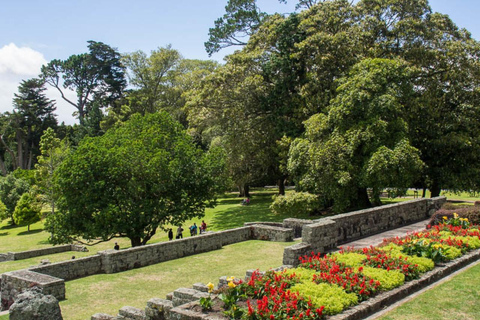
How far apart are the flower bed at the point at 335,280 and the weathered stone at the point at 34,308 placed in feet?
11.8

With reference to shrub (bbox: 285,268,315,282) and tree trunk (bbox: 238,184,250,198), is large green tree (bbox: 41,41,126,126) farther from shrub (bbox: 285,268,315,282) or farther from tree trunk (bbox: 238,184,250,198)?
shrub (bbox: 285,268,315,282)

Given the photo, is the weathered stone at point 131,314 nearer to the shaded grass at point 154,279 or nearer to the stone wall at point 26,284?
the shaded grass at point 154,279

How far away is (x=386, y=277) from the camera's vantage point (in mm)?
8766

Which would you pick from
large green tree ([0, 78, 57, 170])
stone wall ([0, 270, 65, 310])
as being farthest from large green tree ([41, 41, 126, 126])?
stone wall ([0, 270, 65, 310])

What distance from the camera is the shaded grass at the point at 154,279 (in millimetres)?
10641

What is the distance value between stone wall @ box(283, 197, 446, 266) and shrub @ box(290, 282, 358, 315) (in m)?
3.17

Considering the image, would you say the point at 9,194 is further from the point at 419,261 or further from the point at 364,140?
the point at 419,261

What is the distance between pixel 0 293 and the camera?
12.2 metres

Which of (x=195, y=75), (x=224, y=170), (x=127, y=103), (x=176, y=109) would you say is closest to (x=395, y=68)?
(x=224, y=170)

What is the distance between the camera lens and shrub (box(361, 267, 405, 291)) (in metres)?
8.49

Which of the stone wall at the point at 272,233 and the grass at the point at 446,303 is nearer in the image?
the grass at the point at 446,303

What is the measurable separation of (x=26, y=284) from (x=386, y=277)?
367 inches

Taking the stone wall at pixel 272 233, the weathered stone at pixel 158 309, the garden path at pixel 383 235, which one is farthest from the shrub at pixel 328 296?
the stone wall at pixel 272 233

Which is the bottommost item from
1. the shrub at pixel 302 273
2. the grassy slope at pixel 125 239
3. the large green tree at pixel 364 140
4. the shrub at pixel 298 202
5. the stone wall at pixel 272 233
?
the grassy slope at pixel 125 239
